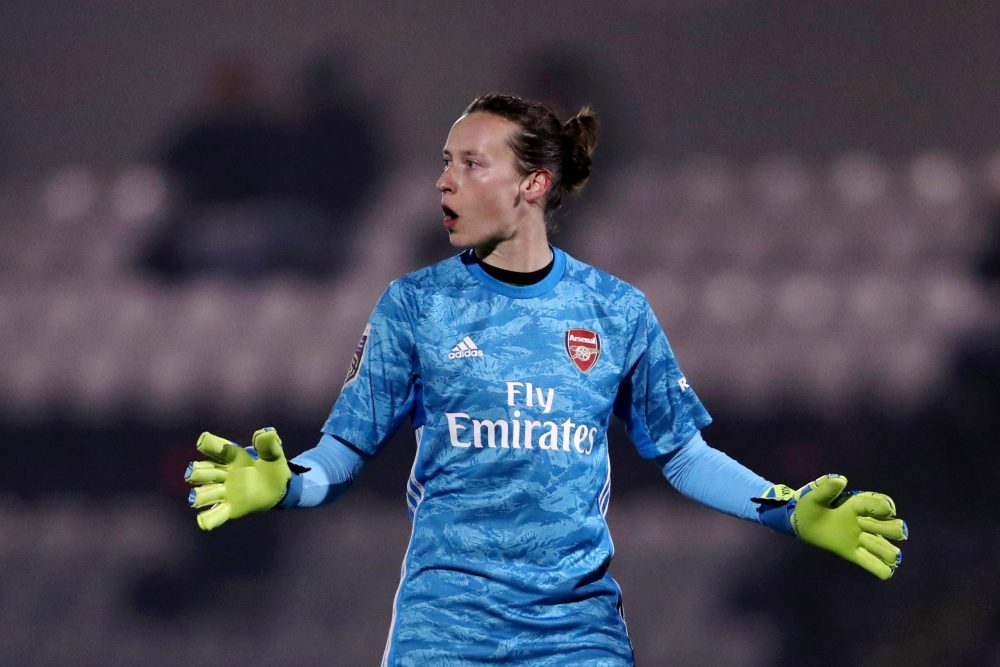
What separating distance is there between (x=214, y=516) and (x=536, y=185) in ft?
2.28

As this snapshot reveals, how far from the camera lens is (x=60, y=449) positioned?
3.16 m

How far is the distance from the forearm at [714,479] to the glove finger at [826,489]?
12cm

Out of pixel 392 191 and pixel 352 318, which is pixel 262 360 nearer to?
pixel 352 318

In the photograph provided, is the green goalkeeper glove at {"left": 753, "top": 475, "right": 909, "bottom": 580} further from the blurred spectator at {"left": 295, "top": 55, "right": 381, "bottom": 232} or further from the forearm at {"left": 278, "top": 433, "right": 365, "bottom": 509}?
the blurred spectator at {"left": 295, "top": 55, "right": 381, "bottom": 232}

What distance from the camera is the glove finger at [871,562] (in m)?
1.54

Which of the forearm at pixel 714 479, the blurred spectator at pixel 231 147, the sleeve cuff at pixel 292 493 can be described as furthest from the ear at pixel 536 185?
the blurred spectator at pixel 231 147

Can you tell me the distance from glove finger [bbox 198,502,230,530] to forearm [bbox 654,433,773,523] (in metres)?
0.68

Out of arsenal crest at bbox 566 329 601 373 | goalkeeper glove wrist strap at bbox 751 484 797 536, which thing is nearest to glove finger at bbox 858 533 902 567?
goalkeeper glove wrist strap at bbox 751 484 797 536

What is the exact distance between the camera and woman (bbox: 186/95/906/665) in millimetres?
1575

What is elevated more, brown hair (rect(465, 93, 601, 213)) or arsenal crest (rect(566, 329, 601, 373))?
Result: brown hair (rect(465, 93, 601, 213))

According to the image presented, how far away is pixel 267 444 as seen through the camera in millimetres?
1496

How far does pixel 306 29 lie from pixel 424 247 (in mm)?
655

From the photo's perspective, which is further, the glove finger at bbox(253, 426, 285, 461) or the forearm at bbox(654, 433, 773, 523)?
the forearm at bbox(654, 433, 773, 523)

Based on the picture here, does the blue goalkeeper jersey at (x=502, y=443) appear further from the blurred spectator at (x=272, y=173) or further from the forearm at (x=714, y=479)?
the blurred spectator at (x=272, y=173)
